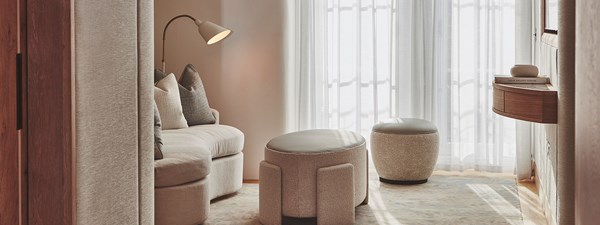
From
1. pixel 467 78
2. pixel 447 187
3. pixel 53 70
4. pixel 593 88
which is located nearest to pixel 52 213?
pixel 53 70

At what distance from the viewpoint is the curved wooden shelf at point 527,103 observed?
136 inches

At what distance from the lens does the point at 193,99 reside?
532 cm

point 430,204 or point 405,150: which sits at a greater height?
point 405,150

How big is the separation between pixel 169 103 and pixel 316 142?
3.74ft

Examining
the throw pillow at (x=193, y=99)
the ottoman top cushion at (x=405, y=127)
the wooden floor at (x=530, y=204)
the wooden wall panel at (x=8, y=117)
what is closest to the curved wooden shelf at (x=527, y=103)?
the wooden floor at (x=530, y=204)

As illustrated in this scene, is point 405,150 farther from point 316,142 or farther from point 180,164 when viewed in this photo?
point 180,164

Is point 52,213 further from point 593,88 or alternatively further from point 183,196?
point 183,196

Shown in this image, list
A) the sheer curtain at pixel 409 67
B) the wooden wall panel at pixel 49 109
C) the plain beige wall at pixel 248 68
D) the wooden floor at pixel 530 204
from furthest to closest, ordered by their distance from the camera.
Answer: the sheer curtain at pixel 409 67, the plain beige wall at pixel 248 68, the wooden floor at pixel 530 204, the wooden wall panel at pixel 49 109

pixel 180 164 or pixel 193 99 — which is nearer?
pixel 180 164

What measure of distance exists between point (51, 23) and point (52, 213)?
0.42 metres

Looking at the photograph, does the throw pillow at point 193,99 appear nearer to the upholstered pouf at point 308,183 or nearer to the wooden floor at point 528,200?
the wooden floor at point 528,200

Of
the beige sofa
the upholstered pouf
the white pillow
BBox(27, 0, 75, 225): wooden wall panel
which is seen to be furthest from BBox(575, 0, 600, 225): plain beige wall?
the white pillow

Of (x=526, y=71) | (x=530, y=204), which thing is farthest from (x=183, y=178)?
(x=530, y=204)

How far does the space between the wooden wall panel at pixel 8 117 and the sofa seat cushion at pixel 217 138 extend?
294 cm
